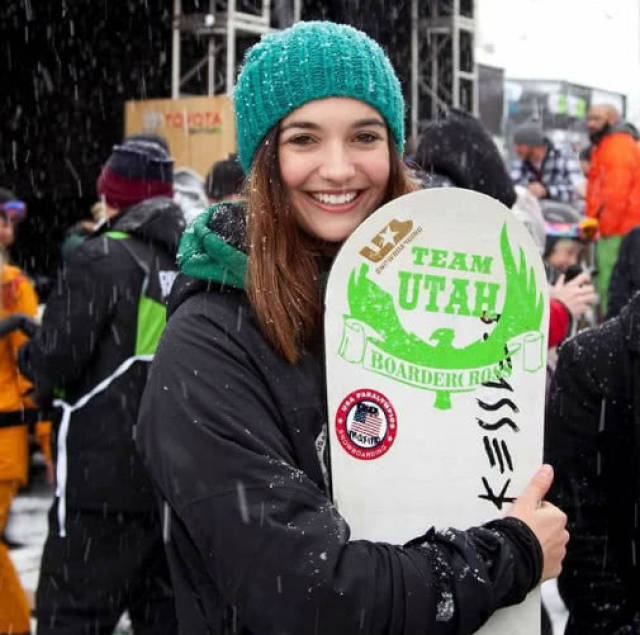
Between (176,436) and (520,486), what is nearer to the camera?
(176,436)

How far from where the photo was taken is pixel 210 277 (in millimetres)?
1463

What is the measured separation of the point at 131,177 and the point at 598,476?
1934 mm

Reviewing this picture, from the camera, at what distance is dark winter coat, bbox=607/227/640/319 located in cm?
456

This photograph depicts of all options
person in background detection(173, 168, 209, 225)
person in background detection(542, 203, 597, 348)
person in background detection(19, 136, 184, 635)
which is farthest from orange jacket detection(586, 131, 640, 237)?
person in background detection(19, 136, 184, 635)

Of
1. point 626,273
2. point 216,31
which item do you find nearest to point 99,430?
point 626,273

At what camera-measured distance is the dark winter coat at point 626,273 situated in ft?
15.0

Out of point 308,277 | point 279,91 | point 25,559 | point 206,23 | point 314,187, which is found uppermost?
point 206,23

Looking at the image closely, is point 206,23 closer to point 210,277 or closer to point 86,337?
point 86,337

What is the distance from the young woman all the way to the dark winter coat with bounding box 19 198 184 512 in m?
1.46

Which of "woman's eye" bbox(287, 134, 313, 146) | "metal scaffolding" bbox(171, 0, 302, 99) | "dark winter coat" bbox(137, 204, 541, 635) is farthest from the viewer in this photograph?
"metal scaffolding" bbox(171, 0, 302, 99)

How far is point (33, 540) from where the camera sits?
5020mm

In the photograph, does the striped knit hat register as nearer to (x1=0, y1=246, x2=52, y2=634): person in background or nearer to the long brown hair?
(x1=0, y1=246, x2=52, y2=634): person in background

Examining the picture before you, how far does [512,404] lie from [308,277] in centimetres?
37

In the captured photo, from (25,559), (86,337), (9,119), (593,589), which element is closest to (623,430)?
(593,589)
